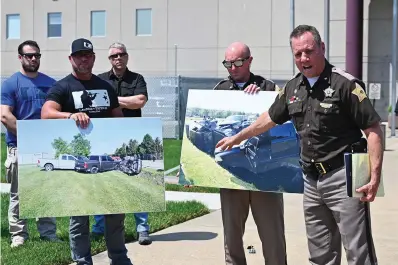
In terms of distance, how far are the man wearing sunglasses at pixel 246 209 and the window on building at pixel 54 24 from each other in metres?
32.3

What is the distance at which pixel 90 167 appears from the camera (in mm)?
5445

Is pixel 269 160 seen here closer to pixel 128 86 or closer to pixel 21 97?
pixel 128 86

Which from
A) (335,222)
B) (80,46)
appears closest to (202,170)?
(335,222)

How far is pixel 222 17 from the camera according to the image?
109 ft

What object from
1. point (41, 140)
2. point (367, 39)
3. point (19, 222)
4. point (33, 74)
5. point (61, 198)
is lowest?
point (19, 222)

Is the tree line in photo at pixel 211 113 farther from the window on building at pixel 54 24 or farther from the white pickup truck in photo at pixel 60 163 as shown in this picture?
the window on building at pixel 54 24

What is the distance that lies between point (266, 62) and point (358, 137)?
28.8 metres

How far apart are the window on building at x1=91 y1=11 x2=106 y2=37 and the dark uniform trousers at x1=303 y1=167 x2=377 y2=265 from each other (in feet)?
105

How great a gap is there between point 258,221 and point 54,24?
108 feet

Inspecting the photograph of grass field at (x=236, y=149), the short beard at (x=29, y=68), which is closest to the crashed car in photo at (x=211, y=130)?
the photograph of grass field at (x=236, y=149)

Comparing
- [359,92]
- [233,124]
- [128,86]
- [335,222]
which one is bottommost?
[335,222]

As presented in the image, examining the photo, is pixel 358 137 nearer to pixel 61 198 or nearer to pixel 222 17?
pixel 61 198

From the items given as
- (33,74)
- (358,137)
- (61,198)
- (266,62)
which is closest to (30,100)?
(33,74)

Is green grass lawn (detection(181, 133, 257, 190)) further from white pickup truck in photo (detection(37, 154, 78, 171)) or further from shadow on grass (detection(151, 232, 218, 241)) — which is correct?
shadow on grass (detection(151, 232, 218, 241))
